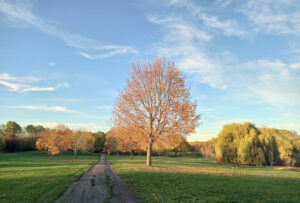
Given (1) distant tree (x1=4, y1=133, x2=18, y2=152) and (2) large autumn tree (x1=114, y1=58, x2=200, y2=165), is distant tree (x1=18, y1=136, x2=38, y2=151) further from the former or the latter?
(2) large autumn tree (x1=114, y1=58, x2=200, y2=165)

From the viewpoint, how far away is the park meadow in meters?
10.9

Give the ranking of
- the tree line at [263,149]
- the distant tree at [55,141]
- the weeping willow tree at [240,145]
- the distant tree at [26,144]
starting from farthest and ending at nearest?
the distant tree at [26,144], the distant tree at [55,141], the weeping willow tree at [240,145], the tree line at [263,149]

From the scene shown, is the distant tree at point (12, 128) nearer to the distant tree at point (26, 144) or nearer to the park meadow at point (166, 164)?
the distant tree at point (26, 144)

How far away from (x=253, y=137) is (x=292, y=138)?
10.4 meters

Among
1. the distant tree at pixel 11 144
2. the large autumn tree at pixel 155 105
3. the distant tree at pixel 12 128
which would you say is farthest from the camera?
the distant tree at pixel 12 128

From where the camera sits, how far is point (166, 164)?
34062 millimetres

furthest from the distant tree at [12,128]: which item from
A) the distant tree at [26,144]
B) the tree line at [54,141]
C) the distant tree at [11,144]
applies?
the distant tree at [26,144]

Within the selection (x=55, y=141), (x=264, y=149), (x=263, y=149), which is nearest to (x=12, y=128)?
(x=55, y=141)

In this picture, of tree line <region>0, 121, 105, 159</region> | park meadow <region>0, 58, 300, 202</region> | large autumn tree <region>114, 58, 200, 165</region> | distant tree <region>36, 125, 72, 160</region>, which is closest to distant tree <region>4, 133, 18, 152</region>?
tree line <region>0, 121, 105, 159</region>

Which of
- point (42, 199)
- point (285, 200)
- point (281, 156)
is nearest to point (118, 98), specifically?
point (42, 199)

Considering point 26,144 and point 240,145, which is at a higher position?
point 240,145

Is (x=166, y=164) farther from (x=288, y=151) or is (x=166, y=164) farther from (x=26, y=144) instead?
(x=26, y=144)

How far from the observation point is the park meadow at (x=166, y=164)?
1088 cm

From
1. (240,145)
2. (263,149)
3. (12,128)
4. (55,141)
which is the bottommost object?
(55,141)
